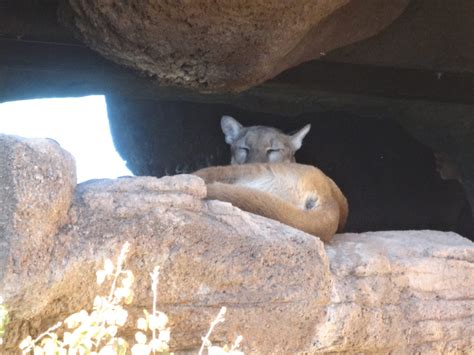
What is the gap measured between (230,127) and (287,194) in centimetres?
249

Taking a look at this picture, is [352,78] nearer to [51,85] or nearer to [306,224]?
[51,85]

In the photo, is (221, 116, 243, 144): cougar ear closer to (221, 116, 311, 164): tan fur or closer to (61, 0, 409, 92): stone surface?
(221, 116, 311, 164): tan fur

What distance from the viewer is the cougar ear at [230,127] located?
6102 millimetres

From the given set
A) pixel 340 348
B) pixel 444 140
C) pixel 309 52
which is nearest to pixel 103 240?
pixel 340 348

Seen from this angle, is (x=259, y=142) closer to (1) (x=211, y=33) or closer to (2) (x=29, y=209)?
(1) (x=211, y=33)

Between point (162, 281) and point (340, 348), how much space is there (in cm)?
71

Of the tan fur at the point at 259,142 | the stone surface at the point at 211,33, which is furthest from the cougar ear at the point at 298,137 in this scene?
the stone surface at the point at 211,33

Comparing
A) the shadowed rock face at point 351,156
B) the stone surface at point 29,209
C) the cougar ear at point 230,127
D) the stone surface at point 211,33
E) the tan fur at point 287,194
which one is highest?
the stone surface at point 211,33

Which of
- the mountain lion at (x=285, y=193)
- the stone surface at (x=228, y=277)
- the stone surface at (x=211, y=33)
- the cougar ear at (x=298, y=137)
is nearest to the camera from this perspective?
the stone surface at (x=228, y=277)

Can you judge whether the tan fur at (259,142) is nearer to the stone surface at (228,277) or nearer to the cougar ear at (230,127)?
the cougar ear at (230,127)

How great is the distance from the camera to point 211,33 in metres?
4.29

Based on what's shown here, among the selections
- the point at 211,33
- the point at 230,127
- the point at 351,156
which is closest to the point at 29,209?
the point at 211,33

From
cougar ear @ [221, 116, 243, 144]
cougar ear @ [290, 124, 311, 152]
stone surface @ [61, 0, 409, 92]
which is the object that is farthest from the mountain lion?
cougar ear @ [221, 116, 243, 144]

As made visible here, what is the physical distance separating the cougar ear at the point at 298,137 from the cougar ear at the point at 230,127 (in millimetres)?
351
